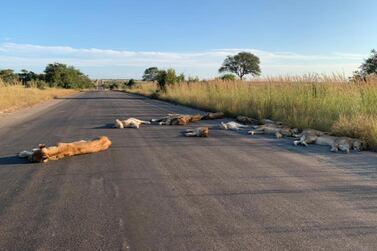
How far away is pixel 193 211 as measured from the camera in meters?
5.12

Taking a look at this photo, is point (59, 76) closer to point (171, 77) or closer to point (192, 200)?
point (171, 77)

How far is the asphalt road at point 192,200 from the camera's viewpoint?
4270 mm

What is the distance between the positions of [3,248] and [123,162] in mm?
3959

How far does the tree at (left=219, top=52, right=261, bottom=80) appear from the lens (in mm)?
75375

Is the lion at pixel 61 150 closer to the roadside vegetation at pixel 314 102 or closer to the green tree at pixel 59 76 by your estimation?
the roadside vegetation at pixel 314 102

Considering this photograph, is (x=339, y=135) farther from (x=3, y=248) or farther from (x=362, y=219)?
(x=3, y=248)

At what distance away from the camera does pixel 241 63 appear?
250ft

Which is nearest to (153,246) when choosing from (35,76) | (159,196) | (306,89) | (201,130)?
(159,196)

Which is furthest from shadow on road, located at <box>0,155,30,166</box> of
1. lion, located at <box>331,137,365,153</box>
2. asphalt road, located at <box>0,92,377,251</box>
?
lion, located at <box>331,137,365,153</box>

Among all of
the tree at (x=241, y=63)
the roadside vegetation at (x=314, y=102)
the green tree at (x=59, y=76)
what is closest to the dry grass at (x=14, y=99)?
the roadside vegetation at (x=314, y=102)

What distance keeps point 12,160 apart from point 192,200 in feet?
14.1

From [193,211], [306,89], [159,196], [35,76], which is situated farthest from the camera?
[35,76]

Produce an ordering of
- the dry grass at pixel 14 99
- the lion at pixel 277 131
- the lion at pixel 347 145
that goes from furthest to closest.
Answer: the dry grass at pixel 14 99
the lion at pixel 277 131
the lion at pixel 347 145

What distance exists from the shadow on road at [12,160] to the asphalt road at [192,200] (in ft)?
0.08
